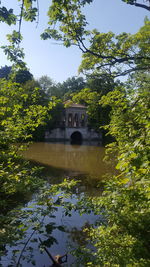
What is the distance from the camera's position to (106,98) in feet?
16.5

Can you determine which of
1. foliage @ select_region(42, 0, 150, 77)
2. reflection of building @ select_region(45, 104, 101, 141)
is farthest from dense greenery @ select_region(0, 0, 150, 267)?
reflection of building @ select_region(45, 104, 101, 141)

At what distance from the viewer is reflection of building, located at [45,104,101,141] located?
38.8 m

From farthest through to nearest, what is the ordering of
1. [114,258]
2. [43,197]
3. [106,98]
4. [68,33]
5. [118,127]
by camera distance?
1. [68,33]
2. [106,98]
3. [118,127]
4. [43,197]
5. [114,258]

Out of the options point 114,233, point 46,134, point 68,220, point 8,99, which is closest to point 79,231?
point 68,220

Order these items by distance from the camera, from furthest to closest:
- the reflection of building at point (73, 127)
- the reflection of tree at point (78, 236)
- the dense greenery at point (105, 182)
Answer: the reflection of building at point (73, 127) < the reflection of tree at point (78, 236) < the dense greenery at point (105, 182)

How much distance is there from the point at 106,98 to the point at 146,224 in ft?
10.2

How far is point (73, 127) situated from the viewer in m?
40.9

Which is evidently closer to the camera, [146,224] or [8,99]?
[146,224]

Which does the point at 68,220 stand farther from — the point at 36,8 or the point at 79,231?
the point at 36,8

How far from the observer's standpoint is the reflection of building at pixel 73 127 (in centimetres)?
3884

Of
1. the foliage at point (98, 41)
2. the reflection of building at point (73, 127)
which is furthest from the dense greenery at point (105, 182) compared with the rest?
the reflection of building at point (73, 127)

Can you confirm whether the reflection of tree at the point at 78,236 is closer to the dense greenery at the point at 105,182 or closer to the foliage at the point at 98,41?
the dense greenery at the point at 105,182

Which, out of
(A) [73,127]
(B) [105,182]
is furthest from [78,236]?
(A) [73,127]

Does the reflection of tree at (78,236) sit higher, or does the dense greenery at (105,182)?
the dense greenery at (105,182)
